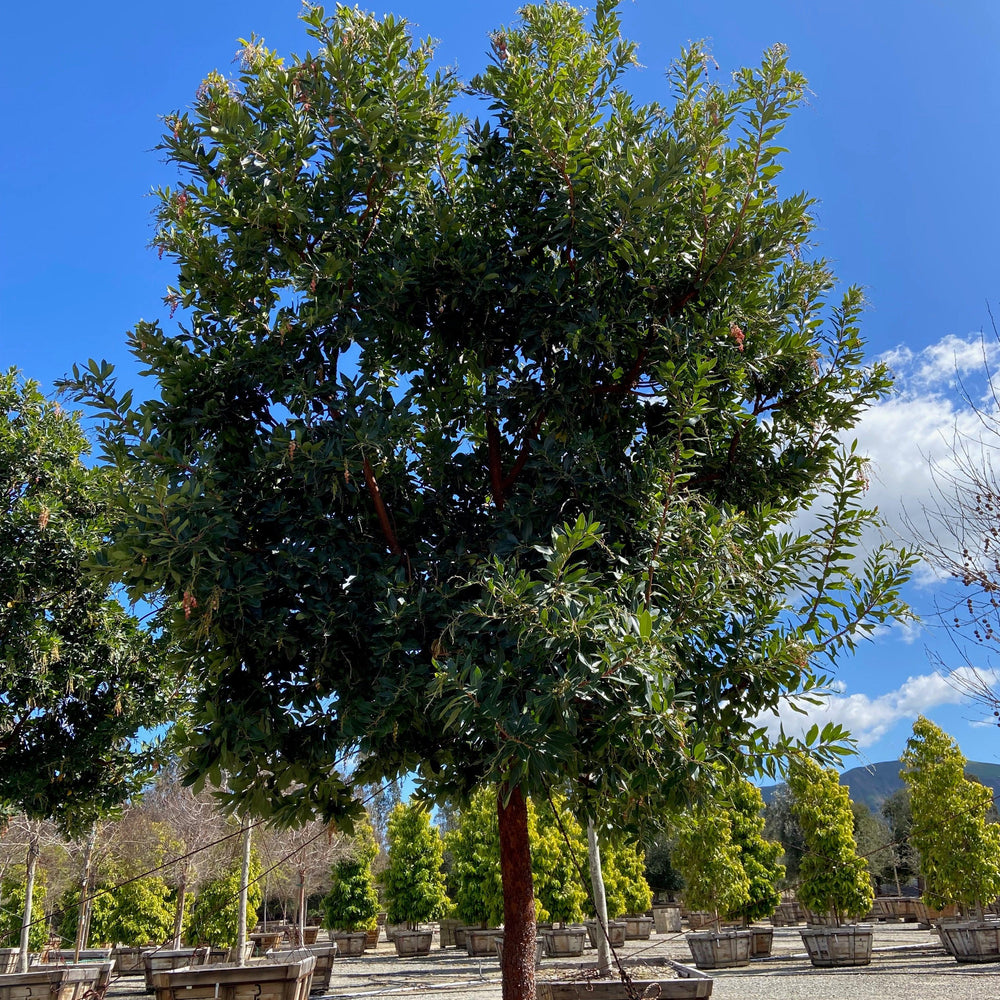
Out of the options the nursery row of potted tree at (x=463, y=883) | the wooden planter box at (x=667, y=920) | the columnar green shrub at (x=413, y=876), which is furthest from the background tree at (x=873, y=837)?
the columnar green shrub at (x=413, y=876)

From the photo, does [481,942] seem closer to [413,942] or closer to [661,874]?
[413,942]

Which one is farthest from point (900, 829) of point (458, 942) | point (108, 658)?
point (108, 658)

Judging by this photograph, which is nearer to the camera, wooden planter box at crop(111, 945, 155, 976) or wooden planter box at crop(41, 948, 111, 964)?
wooden planter box at crop(41, 948, 111, 964)

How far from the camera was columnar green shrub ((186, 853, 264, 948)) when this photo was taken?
2069 cm

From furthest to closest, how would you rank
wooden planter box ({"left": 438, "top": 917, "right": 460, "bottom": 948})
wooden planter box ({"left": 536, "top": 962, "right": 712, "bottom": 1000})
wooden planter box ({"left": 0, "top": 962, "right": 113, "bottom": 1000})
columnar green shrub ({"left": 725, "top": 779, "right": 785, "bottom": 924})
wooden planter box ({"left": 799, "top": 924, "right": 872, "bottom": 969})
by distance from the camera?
wooden planter box ({"left": 438, "top": 917, "right": 460, "bottom": 948}) → columnar green shrub ({"left": 725, "top": 779, "right": 785, "bottom": 924}) → wooden planter box ({"left": 799, "top": 924, "right": 872, "bottom": 969}) → wooden planter box ({"left": 0, "top": 962, "right": 113, "bottom": 1000}) → wooden planter box ({"left": 536, "top": 962, "right": 712, "bottom": 1000})

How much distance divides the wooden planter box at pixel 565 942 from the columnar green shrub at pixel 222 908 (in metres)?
7.52

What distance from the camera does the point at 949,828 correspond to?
19.2 meters

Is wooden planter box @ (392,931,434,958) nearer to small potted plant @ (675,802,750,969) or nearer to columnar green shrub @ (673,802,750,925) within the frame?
small potted plant @ (675,802,750,969)

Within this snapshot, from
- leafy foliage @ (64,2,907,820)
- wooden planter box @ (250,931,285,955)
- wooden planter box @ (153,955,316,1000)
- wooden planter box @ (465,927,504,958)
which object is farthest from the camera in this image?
wooden planter box @ (465,927,504,958)

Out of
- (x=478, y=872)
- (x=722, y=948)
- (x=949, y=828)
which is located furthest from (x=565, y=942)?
(x=949, y=828)

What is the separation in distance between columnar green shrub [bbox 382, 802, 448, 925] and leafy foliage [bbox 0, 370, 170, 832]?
1949 centimetres

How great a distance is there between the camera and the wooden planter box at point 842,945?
16.8 meters

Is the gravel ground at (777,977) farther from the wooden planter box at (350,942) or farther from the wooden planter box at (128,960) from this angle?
the wooden planter box at (350,942)

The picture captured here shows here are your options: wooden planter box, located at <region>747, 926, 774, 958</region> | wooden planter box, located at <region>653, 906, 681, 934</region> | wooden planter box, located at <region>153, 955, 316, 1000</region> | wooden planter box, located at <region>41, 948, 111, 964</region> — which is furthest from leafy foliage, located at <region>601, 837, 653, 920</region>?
wooden planter box, located at <region>153, 955, 316, 1000</region>
